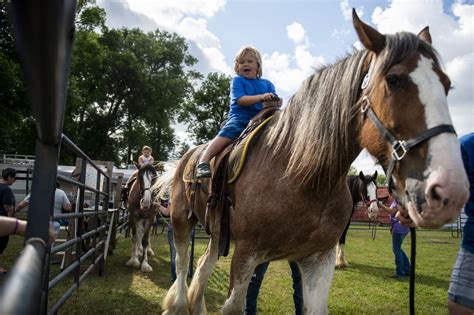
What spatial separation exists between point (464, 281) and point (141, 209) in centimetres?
739

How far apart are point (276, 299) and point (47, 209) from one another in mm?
5068

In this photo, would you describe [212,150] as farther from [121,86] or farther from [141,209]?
[121,86]

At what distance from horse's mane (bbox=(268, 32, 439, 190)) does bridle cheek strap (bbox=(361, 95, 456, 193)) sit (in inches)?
7.2

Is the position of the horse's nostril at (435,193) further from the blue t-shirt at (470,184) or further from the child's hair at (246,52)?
the child's hair at (246,52)

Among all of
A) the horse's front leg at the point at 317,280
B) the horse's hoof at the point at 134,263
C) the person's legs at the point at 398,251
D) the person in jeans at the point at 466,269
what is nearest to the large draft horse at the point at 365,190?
the person's legs at the point at 398,251

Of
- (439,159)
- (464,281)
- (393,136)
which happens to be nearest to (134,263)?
(464,281)

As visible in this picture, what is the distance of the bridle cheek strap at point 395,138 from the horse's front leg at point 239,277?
1.13 m

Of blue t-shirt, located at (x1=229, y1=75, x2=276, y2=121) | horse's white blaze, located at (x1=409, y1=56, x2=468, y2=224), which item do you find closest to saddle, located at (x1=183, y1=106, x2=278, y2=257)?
blue t-shirt, located at (x1=229, y1=75, x2=276, y2=121)

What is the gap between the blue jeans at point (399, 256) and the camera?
816 cm

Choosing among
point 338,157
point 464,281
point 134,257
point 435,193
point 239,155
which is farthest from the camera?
point 134,257

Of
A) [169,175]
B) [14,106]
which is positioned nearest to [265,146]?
[169,175]

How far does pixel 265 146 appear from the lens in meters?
2.84

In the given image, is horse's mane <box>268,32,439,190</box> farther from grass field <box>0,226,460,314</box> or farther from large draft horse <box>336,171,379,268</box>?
large draft horse <box>336,171,379,268</box>

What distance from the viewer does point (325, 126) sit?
242 centimetres
